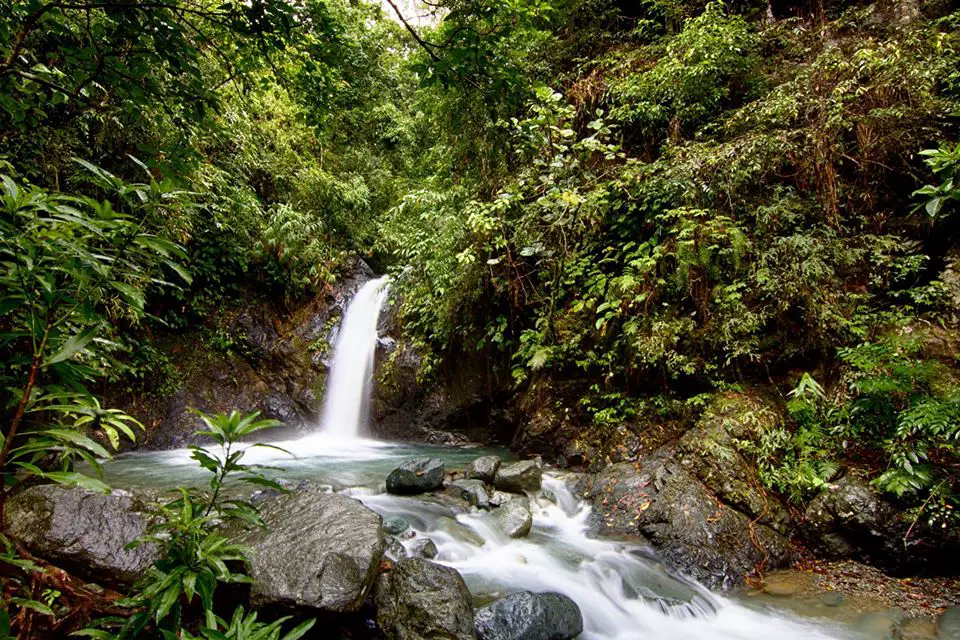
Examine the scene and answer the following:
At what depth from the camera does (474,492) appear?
523 centimetres

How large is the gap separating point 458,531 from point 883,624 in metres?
3.36

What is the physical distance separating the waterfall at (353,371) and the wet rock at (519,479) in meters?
4.40

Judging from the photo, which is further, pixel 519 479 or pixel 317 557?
pixel 519 479

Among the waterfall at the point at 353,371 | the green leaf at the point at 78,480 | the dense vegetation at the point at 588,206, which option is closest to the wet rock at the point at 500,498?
the dense vegetation at the point at 588,206

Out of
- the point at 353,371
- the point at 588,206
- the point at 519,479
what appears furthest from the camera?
the point at 353,371

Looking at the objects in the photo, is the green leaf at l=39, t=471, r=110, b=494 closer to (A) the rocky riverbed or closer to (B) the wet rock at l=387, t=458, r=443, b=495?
(A) the rocky riverbed

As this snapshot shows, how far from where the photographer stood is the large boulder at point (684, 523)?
4102 mm

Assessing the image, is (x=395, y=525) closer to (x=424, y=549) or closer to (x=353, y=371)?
(x=424, y=549)

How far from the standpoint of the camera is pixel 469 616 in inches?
126

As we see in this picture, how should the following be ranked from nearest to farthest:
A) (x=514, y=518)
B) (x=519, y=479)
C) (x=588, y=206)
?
(x=514, y=518)
(x=519, y=479)
(x=588, y=206)

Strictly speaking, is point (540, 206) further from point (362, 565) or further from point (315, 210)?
point (315, 210)

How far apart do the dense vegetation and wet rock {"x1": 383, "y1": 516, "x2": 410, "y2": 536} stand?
5.89 feet

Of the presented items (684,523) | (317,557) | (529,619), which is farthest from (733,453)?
(317,557)

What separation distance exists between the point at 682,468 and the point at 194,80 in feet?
17.4
